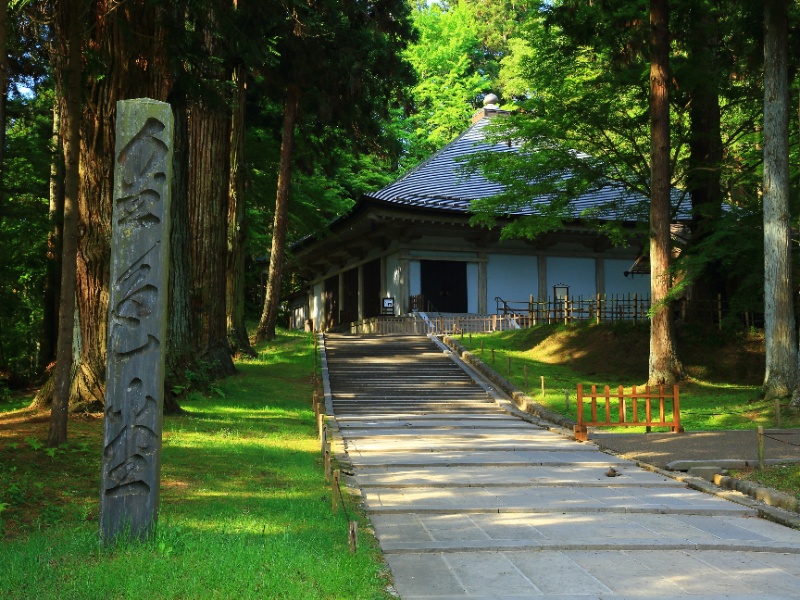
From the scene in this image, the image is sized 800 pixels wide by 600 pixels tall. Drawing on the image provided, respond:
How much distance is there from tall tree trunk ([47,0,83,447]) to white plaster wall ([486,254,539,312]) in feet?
80.0

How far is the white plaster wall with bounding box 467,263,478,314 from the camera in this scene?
33.3m

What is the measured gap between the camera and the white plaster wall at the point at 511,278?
33.6 metres

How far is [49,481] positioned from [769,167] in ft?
47.6

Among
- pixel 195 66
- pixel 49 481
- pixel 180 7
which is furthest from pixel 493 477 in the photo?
pixel 180 7

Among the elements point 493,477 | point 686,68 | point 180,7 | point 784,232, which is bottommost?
point 493,477

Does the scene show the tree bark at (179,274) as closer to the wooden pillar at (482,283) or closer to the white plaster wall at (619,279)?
the wooden pillar at (482,283)

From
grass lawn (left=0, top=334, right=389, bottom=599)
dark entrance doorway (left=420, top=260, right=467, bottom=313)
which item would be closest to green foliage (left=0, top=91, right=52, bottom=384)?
grass lawn (left=0, top=334, right=389, bottom=599)

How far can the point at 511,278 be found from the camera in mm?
33938

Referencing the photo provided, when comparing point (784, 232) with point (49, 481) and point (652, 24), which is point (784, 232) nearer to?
point (652, 24)

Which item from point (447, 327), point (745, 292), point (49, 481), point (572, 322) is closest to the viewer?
point (49, 481)

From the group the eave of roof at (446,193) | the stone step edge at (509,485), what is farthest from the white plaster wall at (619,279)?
the stone step edge at (509,485)

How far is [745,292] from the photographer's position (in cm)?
2083

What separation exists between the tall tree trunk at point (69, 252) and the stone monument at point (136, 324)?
3315mm

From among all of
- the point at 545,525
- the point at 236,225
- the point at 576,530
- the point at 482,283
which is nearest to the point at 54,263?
the point at 236,225
